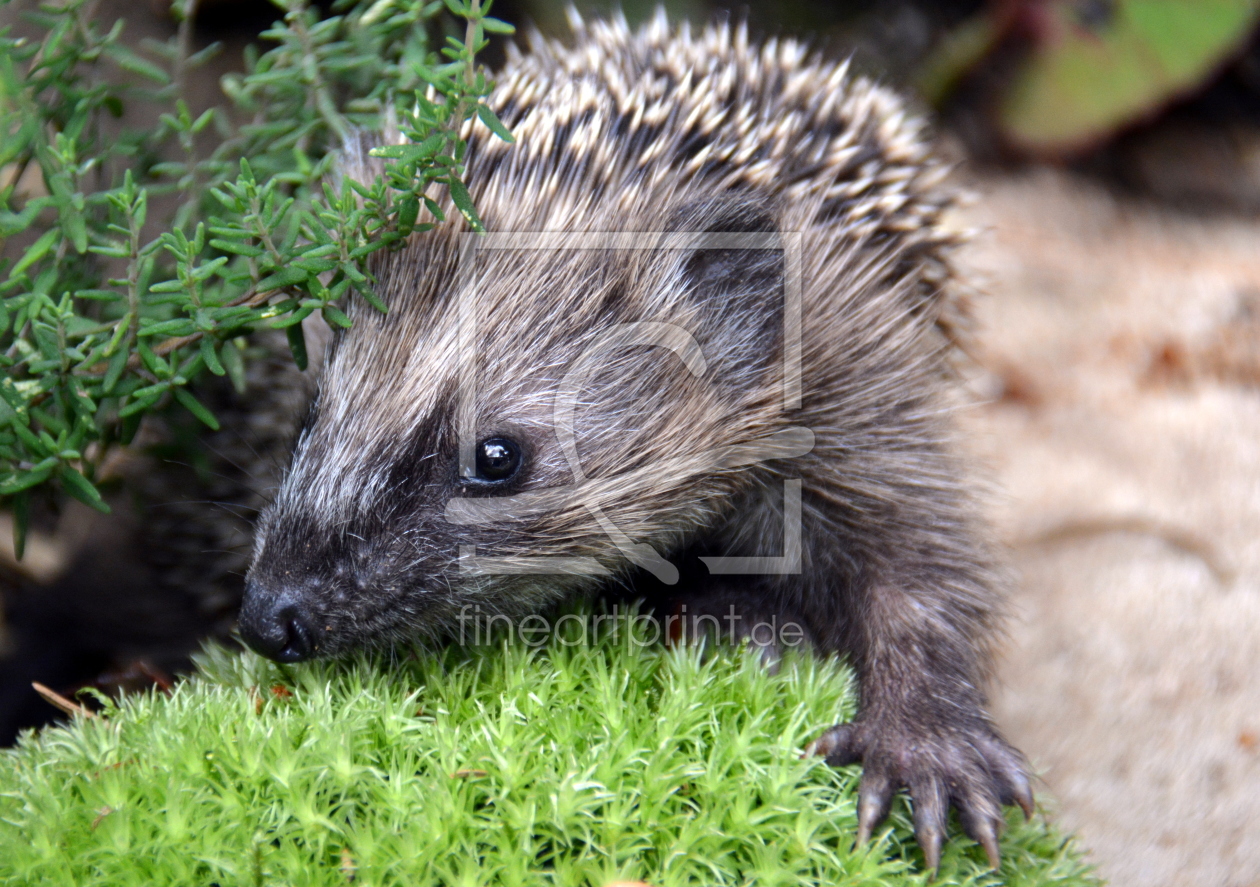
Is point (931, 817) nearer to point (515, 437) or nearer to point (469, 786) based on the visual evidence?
point (469, 786)

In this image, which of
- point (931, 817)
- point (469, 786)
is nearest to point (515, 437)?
point (469, 786)

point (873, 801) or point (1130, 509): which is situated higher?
point (1130, 509)

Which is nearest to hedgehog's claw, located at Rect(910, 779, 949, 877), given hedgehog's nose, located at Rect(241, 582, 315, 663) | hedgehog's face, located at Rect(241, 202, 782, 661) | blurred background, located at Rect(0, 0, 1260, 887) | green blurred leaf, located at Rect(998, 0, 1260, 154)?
blurred background, located at Rect(0, 0, 1260, 887)

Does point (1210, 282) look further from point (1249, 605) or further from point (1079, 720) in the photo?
point (1079, 720)

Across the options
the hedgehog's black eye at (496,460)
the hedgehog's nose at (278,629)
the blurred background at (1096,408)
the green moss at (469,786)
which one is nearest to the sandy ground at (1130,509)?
the blurred background at (1096,408)

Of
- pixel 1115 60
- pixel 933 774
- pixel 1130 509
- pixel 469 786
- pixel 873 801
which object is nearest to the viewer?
pixel 469 786

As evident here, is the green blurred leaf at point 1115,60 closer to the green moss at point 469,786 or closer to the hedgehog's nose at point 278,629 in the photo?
the green moss at point 469,786

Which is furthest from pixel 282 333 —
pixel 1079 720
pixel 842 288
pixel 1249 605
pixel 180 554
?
pixel 1249 605

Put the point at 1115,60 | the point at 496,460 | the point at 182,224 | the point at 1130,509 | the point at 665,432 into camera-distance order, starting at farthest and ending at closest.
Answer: the point at 1115,60 < the point at 1130,509 < the point at 182,224 < the point at 665,432 < the point at 496,460
